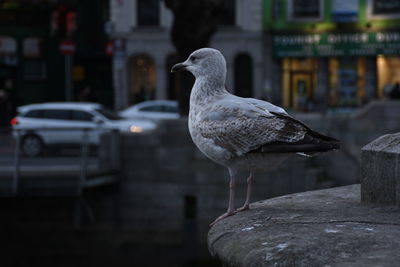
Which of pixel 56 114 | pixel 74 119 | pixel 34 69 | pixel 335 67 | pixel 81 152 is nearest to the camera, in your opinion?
pixel 81 152

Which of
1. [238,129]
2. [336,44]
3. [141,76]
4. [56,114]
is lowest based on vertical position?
[56,114]

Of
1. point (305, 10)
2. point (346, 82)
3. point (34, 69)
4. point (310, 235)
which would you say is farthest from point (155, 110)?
point (310, 235)

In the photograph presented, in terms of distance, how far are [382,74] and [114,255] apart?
891 inches

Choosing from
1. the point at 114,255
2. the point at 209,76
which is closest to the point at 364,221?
the point at 209,76

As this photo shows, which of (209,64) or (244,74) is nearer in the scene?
(209,64)

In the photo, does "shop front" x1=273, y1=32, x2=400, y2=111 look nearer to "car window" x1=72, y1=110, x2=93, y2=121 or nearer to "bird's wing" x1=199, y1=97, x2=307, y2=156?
"car window" x1=72, y1=110, x2=93, y2=121

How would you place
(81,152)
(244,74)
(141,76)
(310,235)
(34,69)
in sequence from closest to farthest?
(310,235), (81,152), (34,69), (244,74), (141,76)

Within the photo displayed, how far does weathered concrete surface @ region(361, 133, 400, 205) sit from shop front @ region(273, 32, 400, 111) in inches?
1223

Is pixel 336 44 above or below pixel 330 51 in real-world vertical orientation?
above

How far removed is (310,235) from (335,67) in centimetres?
3352

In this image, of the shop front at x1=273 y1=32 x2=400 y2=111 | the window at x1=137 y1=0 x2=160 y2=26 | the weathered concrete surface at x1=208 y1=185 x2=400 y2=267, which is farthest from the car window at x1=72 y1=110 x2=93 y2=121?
the window at x1=137 y1=0 x2=160 y2=26

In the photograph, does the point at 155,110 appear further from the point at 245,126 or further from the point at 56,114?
the point at 245,126

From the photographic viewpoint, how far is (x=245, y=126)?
5090 millimetres

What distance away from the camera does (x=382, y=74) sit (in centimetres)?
3672
